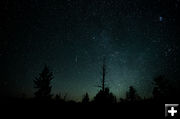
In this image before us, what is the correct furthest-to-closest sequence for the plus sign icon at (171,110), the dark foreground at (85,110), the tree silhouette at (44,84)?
the tree silhouette at (44,84), the dark foreground at (85,110), the plus sign icon at (171,110)

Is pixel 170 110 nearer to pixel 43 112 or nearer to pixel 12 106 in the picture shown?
pixel 43 112

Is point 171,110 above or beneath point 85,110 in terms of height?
above

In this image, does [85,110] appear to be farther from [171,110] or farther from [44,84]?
[44,84]

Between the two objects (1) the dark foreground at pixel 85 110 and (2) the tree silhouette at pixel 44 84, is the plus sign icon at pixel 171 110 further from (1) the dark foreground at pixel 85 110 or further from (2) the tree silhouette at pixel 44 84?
(2) the tree silhouette at pixel 44 84

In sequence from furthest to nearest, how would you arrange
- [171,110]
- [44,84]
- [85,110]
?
1. [44,84]
2. [85,110]
3. [171,110]

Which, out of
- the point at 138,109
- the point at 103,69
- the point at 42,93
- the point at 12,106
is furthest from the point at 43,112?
the point at 42,93

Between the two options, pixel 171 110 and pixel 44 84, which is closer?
pixel 171 110

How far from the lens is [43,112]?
6754mm

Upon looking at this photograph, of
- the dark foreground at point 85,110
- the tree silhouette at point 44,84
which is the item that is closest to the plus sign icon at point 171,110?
the dark foreground at point 85,110

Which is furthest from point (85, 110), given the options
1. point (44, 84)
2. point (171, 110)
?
point (44, 84)

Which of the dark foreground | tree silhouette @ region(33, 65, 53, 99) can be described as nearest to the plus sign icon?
the dark foreground

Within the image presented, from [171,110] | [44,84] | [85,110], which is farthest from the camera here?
[44,84]

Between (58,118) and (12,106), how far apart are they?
8.83 ft

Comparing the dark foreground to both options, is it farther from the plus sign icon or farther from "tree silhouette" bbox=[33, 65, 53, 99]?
"tree silhouette" bbox=[33, 65, 53, 99]
